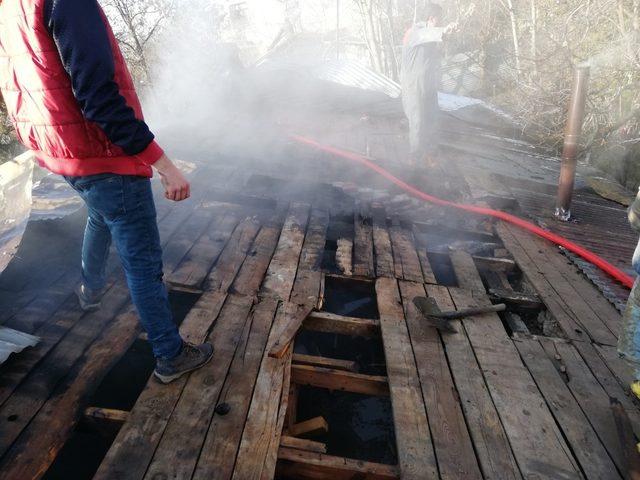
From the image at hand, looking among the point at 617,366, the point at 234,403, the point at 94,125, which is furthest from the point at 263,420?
the point at 617,366

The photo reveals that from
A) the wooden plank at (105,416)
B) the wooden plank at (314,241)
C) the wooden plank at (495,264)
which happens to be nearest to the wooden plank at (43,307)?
the wooden plank at (105,416)

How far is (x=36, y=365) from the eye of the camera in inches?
83.8

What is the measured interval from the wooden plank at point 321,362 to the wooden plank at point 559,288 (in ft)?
5.25

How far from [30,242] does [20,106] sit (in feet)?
5.64

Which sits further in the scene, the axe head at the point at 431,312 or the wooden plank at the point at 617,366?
the axe head at the point at 431,312

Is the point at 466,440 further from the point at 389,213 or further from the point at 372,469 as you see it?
the point at 389,213

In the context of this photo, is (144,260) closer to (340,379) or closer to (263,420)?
(263,420)

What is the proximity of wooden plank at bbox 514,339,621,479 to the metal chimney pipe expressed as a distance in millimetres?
2663

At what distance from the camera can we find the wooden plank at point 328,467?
1.73 m

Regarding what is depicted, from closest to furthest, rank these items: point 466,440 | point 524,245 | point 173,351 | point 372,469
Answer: point 372,469 < point 466,440 < point 173,351 < point 524,245

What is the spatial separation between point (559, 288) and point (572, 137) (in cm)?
205

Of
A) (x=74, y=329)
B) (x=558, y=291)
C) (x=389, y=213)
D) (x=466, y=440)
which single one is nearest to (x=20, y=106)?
(x=74, y=329)

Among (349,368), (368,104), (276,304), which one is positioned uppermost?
(368,104)

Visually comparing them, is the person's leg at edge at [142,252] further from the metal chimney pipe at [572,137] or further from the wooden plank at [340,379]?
the metal chimney pipe at [572,137]
